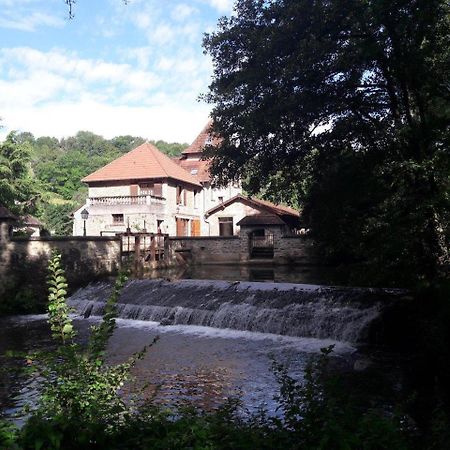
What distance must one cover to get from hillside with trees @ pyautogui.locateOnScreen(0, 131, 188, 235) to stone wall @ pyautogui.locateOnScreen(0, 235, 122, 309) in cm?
915

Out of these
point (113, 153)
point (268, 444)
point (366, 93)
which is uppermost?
point (113, 153)

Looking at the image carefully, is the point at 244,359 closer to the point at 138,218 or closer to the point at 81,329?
the point at 81,329

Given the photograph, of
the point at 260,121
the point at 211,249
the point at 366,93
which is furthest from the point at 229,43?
the point at 211,249

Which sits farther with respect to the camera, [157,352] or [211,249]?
[211,249]

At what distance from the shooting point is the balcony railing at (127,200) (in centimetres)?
3528

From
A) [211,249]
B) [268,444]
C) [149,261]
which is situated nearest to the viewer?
[268,444]

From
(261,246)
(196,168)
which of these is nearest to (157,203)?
(261,246)

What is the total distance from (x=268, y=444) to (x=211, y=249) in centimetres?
2976

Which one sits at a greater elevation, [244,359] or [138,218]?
[138,218]

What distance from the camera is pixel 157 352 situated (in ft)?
→ 34.9

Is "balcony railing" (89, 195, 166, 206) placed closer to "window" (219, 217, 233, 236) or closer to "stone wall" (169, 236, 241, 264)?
"stone wall" (169, 236, 241, 264)

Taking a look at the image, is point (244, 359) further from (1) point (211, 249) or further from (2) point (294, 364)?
(1) point (211, 249)

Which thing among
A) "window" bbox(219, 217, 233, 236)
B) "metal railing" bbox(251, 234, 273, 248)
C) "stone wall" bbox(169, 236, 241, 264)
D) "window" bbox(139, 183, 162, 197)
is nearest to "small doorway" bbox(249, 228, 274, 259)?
"metal railing" bbox(251, 234, 273, 248)

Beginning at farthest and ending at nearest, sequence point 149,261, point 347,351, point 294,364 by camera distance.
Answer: point 149,261
point 347,351
point 294,364
